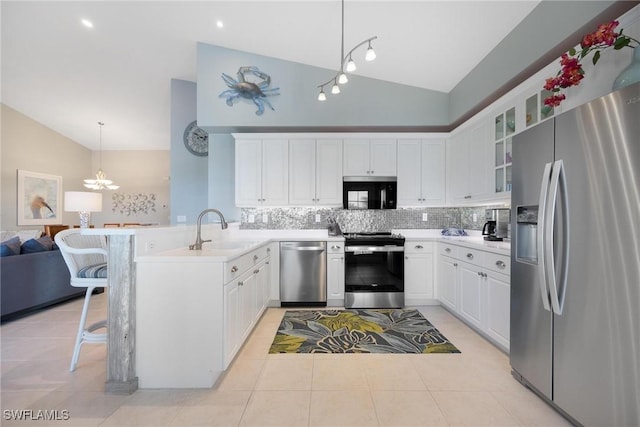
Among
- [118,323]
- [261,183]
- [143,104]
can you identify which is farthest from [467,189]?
[143,104]

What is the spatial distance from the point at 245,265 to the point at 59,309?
3.11 metres

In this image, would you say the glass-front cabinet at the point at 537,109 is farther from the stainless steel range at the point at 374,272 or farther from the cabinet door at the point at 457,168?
the stainless steel range at the point at 374,272

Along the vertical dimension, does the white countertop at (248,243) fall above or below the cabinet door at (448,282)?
above

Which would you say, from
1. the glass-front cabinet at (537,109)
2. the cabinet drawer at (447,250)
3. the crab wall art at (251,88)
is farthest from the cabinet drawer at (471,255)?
the crab wall art at (251,88)

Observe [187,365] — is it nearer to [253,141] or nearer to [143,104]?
[253,141]

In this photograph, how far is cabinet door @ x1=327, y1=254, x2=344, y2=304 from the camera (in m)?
3.61

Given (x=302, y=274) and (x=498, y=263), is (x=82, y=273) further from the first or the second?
(x=498, y=263)

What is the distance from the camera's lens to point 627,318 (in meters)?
1.25

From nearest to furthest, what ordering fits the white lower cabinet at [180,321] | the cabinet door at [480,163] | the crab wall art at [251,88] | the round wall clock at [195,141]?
1. the white lower cabinet at [180,321]
2. the cabinet door at [480,163]
3. the crab wall art at [251,88]
4. the round wall clock at [195,141]

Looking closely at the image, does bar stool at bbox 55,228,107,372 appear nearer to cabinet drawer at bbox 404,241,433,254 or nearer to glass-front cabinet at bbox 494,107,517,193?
cabinet drawer at bbox 404,241,433,254

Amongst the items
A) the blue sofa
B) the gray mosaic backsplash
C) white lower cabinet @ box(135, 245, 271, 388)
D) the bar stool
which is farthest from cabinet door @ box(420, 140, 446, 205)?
the blue sofa

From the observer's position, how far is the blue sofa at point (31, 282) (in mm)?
3137

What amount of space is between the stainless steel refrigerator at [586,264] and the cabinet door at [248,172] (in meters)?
→ 3.08

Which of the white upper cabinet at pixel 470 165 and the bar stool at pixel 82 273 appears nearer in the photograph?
the bar stool at pixel 82 273
